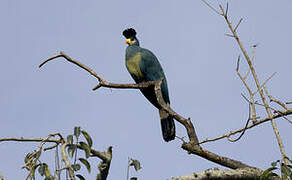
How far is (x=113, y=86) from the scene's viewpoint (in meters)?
4.21

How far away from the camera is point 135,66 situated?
6.19 metres

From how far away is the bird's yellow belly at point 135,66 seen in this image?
6136 millimetres

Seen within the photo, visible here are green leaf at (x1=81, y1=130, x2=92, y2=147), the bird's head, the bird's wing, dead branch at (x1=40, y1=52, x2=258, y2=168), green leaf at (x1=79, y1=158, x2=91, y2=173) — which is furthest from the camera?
the bird's head

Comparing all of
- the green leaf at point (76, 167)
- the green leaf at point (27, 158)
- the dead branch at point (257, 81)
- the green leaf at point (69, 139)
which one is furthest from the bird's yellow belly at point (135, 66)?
the green leaf at point (76, 167)

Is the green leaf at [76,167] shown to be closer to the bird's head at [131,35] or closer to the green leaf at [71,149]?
the green leaf at [71,149]

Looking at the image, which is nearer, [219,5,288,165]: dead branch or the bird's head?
[219,5,288,165]: dead branch

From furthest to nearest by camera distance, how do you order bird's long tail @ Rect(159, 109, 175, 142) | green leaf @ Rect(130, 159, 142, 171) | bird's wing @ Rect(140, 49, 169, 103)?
bird's wing @ Rect(140, 49, 169, 103) → bird's long tail @ Rect(159, 109, 175, 142) → green leaf @ Rect(130, 159, 142, 171)

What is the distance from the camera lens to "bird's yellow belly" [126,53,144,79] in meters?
6.14

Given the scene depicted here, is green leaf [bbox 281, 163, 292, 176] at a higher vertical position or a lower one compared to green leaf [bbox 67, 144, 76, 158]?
lower

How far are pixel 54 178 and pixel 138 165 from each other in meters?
0.76

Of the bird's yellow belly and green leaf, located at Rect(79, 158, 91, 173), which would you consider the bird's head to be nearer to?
the bird's yellow belly

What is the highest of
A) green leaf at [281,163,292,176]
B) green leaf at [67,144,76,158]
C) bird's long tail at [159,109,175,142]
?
bird's long tail at [159,109,175,142]

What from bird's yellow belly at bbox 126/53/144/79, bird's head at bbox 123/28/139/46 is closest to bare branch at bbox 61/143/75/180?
bird's yellow belly at bbox 126/53/144/79

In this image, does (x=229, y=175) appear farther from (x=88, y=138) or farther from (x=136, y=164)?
(x=88, y=138)
